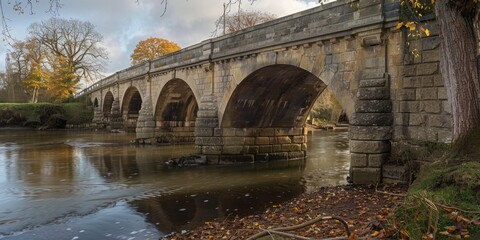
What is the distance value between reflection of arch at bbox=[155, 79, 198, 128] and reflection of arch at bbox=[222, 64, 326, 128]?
25.8ft

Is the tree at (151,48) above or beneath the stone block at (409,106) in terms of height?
above

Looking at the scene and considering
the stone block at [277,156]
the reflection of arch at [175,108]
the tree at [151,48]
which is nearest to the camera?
the stone block at [277,156]

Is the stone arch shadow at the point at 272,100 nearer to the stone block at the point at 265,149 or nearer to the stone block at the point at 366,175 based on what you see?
the stone block at the point at 265,149

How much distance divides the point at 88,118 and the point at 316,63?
37.5 m

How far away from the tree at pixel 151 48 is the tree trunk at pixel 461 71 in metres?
43.7

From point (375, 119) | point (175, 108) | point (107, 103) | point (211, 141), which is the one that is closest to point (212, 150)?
point (211, 141)

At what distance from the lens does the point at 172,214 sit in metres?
7.99

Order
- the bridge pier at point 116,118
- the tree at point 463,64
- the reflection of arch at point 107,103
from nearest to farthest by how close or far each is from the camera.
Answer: the tree at point 463,64 → the bridge pier at point 116,118 → the reflection of arch at point 107,103

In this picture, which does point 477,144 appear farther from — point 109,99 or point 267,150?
point 109,99

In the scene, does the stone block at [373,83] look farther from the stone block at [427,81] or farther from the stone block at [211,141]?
the stone block at [211,141]

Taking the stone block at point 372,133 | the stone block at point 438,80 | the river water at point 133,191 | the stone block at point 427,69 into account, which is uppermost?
the stone block at point 427,69

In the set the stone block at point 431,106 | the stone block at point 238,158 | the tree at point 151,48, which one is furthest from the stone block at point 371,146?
the tree at point 151,48

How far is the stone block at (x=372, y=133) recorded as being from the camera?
843 centimetres

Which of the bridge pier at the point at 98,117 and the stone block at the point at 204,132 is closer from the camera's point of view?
the stone block at the point at 204,132
